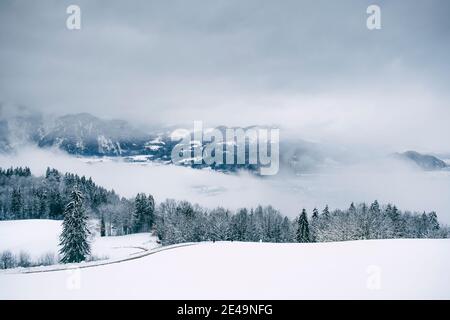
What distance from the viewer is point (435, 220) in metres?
82.4

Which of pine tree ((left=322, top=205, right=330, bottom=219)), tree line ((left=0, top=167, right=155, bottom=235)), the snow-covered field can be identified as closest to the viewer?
the snow-covered field

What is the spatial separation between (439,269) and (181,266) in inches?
454

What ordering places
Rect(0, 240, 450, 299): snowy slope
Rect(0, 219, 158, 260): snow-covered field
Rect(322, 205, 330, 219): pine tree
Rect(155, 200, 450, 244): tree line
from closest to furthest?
Rect(0, 240, 450, 299): snowy slope → Rect(155, 200, 450, 244): tree line → Rect(0, 219, 158, 260): snow-covered field → Rect(322, 205, 330, 219): pine tree

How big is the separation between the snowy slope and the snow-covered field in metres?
39.1

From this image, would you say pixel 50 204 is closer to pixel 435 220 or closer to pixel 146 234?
pixel 146 234

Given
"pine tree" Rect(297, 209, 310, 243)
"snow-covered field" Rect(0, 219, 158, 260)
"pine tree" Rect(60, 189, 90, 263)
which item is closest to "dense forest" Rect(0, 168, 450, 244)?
"pine tree" Rect(297, 209, 310, 243)

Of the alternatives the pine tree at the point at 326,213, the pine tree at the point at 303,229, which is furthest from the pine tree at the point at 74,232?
the pine tree at the point at 326,213

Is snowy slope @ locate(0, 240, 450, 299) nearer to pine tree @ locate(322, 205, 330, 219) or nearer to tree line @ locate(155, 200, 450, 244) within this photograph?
tree line @ locate(155, 200, 450, 244)

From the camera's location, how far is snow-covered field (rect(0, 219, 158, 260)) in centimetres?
5596

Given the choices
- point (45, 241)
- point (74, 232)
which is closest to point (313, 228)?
point (74, 232)

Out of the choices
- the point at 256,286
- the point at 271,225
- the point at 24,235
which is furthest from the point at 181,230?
the point at 256,286

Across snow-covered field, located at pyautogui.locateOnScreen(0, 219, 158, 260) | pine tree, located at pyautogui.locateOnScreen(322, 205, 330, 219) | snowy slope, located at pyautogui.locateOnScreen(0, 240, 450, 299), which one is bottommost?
snow-covered field, located at pyautogui.locateOnScreen(0, 219, 158, 260)

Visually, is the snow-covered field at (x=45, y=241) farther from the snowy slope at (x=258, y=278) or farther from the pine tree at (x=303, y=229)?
the snowy slope at (x=258, y=278)

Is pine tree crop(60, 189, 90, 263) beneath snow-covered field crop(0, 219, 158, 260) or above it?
above
